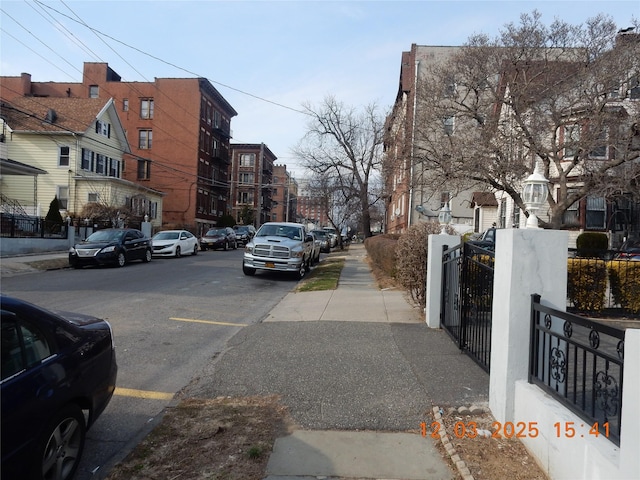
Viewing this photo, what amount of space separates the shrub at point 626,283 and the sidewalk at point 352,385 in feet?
13.3

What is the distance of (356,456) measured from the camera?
3582 millimetres

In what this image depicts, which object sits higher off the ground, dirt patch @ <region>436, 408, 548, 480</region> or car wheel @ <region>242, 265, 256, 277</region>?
car wheel @ <region>242, 265, 256, 277</region>

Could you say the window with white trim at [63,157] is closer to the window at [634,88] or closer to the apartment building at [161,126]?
the apartment building at [161,126]

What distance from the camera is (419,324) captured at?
814 cm

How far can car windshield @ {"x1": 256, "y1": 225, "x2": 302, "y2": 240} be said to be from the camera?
1648cm

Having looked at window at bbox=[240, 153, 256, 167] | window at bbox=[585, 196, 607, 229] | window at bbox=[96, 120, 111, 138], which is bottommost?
window at bbox=[585, 196, 607, 229]

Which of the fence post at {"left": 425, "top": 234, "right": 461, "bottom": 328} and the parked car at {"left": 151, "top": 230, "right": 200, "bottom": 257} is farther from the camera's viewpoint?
the parked car at {"left": 151, "top": 230, "right": 200, "bottom": 257}

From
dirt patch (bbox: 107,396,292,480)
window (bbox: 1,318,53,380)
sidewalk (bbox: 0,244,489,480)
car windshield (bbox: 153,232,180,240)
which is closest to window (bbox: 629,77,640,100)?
sidewalk (bbox: 0,244,489,480)

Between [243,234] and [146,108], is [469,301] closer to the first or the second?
[243,234]

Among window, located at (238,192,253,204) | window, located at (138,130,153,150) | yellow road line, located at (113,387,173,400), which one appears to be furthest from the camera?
window, located at (238,192,253,204)

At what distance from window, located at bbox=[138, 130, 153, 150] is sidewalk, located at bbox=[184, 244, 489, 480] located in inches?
1791

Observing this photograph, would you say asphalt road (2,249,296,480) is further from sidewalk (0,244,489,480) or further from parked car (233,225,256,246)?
parked car (233,225,256,246)

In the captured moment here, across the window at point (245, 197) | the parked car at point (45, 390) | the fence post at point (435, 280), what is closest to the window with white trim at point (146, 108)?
the window at point (245, 197)

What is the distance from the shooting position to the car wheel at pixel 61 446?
2.82 m
